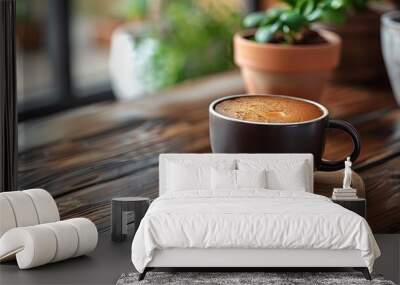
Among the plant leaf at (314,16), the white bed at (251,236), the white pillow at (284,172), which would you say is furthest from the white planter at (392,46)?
the white bed at (251,236)

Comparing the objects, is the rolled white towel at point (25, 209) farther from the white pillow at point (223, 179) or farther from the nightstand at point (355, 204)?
the nightstand at point (355, 204)

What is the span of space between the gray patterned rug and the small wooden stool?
0.35 m

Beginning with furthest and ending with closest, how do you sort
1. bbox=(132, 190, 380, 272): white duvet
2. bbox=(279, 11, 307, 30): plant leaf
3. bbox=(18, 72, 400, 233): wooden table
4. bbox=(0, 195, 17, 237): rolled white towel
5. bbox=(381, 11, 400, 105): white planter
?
1. bbox=(381, 11, 400, 105): white planter
2. bbox=(279, 11, 307, 30): plant leaf
3. bbox=(18, 72, 400, 233): wooden table
4. bbox=(0, 195, 17, 237): rolled white towel
5. bbox=(132, 190, 380, 272): white duvet

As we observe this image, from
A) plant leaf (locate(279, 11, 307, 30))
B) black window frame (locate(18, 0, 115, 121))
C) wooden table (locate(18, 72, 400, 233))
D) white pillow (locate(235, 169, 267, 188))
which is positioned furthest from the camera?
black window frame (locate(18, 0, 115, 121))

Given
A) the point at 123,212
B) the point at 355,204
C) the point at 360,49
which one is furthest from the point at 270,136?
the point at 360,49

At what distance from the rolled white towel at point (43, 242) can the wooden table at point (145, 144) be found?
1.30 ft

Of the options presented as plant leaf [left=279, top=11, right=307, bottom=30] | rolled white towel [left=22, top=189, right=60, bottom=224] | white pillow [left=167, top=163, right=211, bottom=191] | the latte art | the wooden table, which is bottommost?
the wooden table

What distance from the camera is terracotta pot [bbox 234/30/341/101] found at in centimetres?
447

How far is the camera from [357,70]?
5434 mm

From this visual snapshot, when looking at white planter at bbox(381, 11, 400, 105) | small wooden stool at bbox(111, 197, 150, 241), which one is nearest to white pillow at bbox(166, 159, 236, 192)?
small wooden stool at bbox(111, 197, 150, 241)

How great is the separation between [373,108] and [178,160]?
193 cm

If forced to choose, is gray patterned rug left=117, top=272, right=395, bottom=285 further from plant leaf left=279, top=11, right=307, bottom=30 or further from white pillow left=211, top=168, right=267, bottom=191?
plant leaf left=279, top=11, right=307, bottom=30

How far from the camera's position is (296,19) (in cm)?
428

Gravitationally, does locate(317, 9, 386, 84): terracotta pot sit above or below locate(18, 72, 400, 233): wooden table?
above
